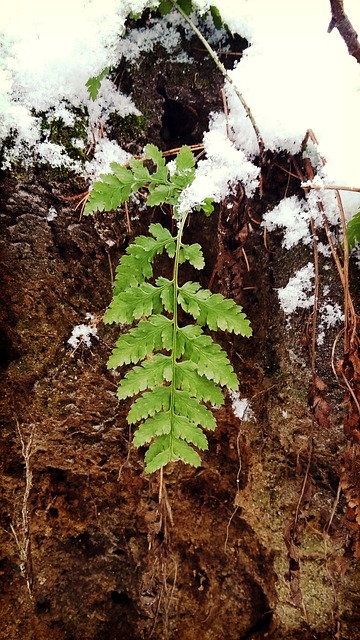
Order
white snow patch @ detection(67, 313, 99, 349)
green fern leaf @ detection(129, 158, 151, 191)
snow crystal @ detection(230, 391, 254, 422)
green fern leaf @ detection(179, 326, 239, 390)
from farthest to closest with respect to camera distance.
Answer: snow crystal @ detection(230, 391, 254, 422), white snow patch @ detection(67, 313, 99, 349), green fern leaf @ detection(129, 158, 151, 191), green fern leaf @ detection(179, 326, 239, 390)

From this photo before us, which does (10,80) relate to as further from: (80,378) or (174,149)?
(80,378)

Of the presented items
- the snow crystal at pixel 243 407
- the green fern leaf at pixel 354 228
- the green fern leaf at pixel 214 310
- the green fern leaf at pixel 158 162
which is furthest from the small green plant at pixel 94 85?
the snow crystal at pixel 243 407

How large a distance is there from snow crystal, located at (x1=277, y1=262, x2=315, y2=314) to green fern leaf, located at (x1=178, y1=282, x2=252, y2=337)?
523 millimetres

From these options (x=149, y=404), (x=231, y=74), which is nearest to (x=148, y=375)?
(x=149, y=404)

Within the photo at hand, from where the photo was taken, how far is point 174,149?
8.22 feet

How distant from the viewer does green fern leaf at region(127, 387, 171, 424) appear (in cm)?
205

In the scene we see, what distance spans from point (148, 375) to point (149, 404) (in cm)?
13

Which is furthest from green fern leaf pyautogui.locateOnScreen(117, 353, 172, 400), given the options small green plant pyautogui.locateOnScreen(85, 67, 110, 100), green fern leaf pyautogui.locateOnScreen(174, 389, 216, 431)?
small green plant pyautogui.locateOnScreen(85, 67, 110, 100)

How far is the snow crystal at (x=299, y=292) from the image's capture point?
96.0 inches

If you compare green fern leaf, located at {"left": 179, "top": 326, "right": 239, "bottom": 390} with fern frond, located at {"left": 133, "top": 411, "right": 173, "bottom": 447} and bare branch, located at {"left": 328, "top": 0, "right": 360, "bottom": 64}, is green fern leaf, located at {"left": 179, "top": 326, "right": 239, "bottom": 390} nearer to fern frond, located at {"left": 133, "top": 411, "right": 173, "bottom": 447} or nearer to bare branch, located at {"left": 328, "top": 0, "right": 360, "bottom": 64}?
fern frond, located at {"left": 133, "top": 411, "right": 173, "bottom": 447}

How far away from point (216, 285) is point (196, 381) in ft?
2.22

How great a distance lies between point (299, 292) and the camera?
2461mm

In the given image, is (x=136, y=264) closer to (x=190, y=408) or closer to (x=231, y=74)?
(x=190, y=408)

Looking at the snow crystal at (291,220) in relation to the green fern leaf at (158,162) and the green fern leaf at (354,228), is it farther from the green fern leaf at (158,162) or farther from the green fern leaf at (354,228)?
the green fern leaf at (158,162)
